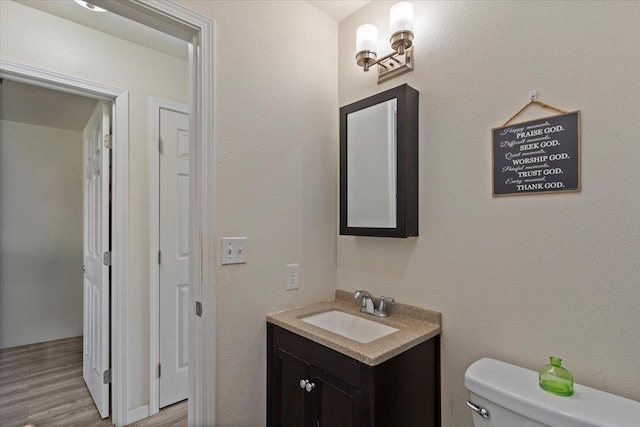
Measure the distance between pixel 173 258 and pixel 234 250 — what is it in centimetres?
101

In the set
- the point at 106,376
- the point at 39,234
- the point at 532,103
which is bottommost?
the point at 106,376

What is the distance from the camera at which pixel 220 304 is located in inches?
53.8

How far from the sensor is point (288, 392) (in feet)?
4.62

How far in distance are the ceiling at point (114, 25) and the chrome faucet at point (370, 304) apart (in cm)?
180

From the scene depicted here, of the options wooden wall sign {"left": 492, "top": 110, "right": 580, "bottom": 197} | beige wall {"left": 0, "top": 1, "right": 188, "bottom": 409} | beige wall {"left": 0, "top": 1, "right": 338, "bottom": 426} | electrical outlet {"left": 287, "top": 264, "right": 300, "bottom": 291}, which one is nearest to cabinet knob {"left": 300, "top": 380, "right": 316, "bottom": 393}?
beige wall {"left": 0, "top": 1, "right": 338, "bottom": 426}

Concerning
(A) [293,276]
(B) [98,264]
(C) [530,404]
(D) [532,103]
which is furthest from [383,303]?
(B) [98,264]

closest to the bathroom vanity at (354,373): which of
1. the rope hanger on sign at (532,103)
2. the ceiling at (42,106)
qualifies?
the rope hanger on sign at (532,103)

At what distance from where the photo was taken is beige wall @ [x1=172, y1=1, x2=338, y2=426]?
1398mm

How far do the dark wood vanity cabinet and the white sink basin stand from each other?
18cm

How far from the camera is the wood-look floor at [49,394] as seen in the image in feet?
6.64

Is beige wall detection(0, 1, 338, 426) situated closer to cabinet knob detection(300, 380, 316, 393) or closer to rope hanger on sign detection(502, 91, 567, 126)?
cabinet knob detection(300, 380, 316, 393)

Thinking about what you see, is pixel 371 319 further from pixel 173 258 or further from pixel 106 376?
pixel 106 376

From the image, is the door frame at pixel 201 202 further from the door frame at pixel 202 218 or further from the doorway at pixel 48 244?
the doorway at pixel 48 244

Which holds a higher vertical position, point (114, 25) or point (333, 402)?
point (114, 25)
